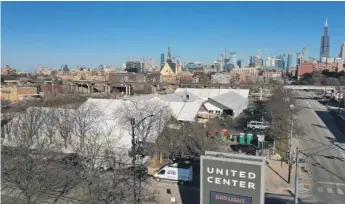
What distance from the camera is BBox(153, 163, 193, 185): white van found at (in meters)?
19.8

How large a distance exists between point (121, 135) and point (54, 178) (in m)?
11.4

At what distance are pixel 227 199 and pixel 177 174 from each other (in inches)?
279

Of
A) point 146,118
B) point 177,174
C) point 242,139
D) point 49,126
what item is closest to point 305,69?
point 242,139

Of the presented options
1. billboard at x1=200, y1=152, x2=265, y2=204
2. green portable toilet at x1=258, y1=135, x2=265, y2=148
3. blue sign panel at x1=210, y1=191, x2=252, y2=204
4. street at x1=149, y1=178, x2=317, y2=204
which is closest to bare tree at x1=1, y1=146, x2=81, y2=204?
street at x1=149, y1=178, x2=317, y2=204

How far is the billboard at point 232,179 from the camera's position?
1245cm

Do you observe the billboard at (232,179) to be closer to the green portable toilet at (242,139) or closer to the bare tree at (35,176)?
the bare tree at (35,176)

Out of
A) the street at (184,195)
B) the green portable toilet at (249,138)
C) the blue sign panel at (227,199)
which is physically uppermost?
the blue sign panel at (227,199)

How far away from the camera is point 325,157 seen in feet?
81.3

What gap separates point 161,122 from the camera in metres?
26.4

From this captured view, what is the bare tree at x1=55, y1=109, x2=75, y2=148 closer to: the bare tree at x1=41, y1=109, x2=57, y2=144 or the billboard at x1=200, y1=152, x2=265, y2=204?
the bare tree at x1=41, y1=109, x2=57, y2=144

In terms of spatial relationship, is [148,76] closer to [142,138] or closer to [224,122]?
[224,122]

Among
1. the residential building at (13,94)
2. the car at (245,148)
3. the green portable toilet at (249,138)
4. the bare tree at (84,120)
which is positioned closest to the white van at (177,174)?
the car at (245,148)

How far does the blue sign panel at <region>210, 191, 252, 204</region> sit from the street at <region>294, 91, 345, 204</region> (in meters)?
6.69

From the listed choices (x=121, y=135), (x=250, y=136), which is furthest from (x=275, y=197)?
(x=121, y=135)
